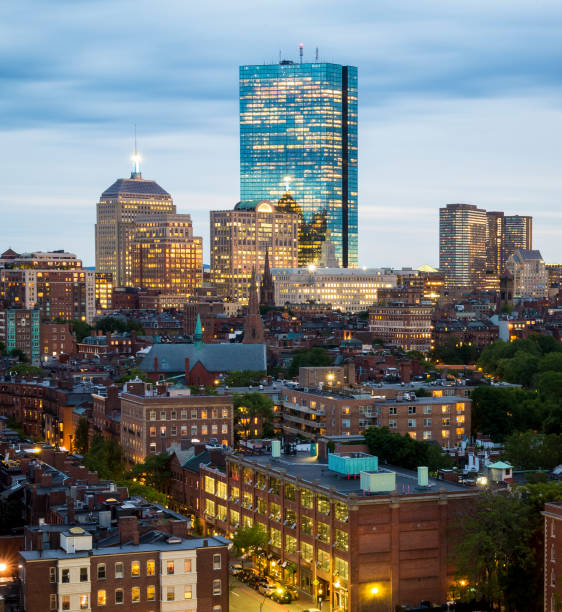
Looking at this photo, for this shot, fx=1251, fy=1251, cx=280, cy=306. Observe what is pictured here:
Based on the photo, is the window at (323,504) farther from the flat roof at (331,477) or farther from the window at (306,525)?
the window at (306,525)

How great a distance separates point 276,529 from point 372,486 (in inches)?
509

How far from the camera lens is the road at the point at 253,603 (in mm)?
84312

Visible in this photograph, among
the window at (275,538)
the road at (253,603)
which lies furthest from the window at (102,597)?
the window at (275,538)

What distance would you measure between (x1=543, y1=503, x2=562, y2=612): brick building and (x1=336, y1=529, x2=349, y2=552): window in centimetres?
1321

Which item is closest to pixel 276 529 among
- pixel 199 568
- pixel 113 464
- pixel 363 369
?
pixel 199 568

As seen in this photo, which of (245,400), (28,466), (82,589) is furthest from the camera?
(245,400)

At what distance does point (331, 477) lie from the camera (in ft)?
305

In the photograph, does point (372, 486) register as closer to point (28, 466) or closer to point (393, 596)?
point (393, 596)

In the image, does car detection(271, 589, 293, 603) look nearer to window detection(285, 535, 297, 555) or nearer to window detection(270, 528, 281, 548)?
window detection(285, 535, 297, 555)

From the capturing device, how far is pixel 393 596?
8412 cm

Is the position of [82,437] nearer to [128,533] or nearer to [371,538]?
[371,538]

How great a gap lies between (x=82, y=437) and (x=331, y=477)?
217 feet

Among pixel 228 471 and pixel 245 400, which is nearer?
pixel 228 471

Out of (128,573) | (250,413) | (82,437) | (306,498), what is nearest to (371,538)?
(306,498)
